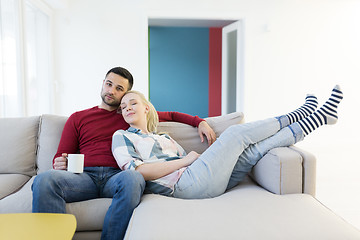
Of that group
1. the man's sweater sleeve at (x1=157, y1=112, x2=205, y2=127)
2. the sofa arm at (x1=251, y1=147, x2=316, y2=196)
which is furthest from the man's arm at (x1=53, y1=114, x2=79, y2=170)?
the sofa arm at (x1=251, y1=147, x2=316, y2=196)

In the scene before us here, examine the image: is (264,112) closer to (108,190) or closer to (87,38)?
(87,38)

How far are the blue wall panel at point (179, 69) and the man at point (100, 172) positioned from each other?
5.12m

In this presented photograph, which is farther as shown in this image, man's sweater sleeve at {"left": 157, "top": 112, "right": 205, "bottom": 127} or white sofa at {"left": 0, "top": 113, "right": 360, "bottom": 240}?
man's sweater sleeve at {"left": 157, "top": 112, "right": 205, "bottom": 127}

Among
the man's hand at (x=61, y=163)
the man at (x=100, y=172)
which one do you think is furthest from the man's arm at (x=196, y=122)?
the man's hand at (x=61, y=163)

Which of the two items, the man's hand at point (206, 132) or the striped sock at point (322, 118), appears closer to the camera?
the striped sock at point (322, 118)

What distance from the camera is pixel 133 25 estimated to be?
540 cm

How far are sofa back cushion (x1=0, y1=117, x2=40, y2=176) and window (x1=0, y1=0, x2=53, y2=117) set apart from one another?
1.38 metres

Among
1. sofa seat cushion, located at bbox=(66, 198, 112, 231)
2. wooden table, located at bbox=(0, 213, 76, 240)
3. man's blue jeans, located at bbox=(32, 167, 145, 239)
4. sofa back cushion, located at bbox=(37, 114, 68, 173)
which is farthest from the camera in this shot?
sofa back cushion, located at bbox=(37, 114, 68, 173)

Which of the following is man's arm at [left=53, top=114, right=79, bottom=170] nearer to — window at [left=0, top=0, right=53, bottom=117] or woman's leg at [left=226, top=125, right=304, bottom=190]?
woman's leg at [left=226, top=125, right=304, bottom=190]

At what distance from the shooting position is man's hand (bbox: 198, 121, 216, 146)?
2.19 m

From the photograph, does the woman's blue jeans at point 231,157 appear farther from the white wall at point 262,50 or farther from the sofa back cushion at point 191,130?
the white wall at point 262,50

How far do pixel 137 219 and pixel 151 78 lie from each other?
20.2ft

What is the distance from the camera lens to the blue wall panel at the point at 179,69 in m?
7.45

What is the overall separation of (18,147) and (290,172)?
63.3 inches
